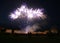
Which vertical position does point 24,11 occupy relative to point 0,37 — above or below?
above

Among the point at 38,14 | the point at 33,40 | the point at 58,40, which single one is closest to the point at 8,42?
the point at 33,40

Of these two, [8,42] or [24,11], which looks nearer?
[8,42]

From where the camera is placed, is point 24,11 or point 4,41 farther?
point 24,11

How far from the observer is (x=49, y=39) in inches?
344

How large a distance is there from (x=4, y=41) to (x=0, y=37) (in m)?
0.40

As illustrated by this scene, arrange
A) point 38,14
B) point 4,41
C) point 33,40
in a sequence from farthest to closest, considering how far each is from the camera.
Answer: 1. point 38,14
2. point 33,40
3. point 4,41

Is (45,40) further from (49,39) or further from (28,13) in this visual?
(28,13)

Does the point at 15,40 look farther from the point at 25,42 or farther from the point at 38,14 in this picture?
the point at 38,14

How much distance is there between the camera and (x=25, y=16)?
21312 millimetres

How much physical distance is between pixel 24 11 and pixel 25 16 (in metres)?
0.85

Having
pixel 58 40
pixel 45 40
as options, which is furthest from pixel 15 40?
pixel 58 40

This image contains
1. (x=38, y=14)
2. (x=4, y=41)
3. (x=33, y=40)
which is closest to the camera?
(x=4, y=41)

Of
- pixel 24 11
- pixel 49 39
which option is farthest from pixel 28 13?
pixel 49 39

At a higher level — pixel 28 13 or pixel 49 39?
pixel 28 13
